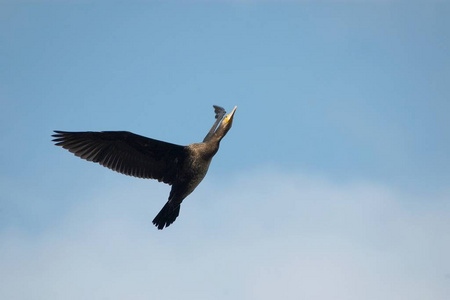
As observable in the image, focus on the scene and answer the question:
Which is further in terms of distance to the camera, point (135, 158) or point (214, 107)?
point (214, 107)

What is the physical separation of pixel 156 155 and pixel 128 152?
21.4 inches

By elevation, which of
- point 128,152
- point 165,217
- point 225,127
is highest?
point 225,127

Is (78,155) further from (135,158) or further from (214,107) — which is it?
(214,107)

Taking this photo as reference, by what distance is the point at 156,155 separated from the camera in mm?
11633

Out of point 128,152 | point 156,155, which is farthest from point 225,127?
point 128,152

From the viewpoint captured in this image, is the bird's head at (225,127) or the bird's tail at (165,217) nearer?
the bird's head at (225,127)

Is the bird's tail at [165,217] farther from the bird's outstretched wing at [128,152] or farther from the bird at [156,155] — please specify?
the bird's outstretched wing at [128,152]

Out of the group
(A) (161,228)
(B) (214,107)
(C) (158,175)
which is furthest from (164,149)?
(B) (214,107)

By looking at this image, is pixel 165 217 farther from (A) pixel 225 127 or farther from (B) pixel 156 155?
(A) pixel 225 127

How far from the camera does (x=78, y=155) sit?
11.5 metres

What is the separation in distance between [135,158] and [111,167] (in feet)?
1.61

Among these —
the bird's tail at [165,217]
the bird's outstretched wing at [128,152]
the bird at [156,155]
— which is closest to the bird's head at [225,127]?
the bird at [156,155]

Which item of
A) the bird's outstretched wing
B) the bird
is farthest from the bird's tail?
the bird's outstretched wing

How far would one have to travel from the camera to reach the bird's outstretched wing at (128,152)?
1141 centimetres
